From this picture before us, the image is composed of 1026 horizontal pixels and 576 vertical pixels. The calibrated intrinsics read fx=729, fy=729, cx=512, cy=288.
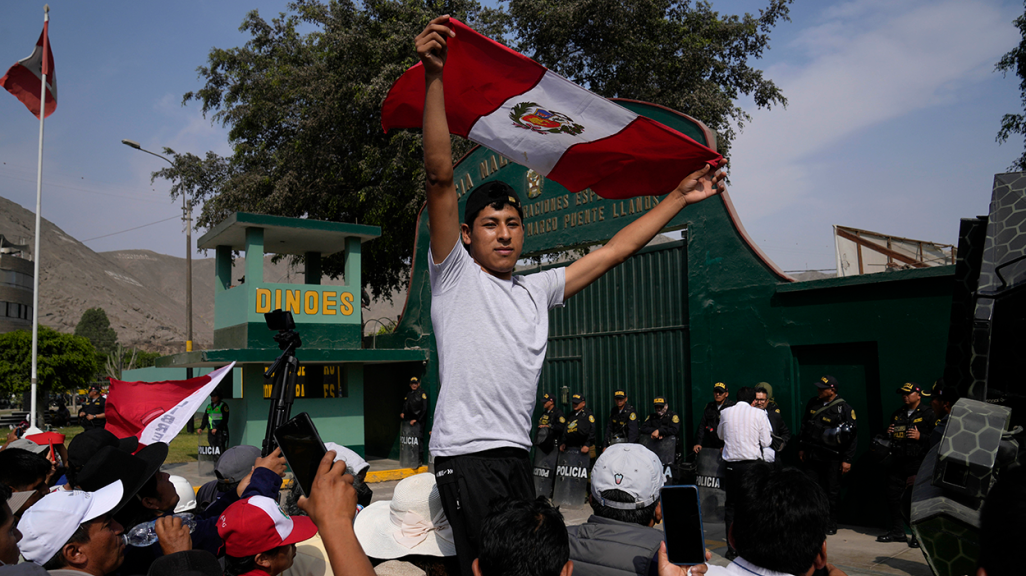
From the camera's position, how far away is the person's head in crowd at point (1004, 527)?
4.54 ft

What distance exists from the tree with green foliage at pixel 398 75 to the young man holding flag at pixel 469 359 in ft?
52.7

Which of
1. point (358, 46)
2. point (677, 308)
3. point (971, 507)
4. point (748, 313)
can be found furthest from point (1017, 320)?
point (358, 46)

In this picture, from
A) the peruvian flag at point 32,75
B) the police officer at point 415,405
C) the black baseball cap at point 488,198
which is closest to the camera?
the black baseball cap at point 488,198

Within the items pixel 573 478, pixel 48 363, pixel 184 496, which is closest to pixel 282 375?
pixel 184 496

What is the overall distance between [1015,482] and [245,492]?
293cm

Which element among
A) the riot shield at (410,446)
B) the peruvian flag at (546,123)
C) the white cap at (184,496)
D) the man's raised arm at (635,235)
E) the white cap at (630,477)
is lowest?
the riot shield at (410,446)

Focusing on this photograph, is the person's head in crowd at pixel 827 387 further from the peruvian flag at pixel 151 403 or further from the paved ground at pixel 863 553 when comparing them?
the peruvian flag at pixel 151 403

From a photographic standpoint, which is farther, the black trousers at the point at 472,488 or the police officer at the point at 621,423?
the police officer at the point at 621,423

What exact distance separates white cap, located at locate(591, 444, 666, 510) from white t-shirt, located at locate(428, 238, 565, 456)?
2.22 ft

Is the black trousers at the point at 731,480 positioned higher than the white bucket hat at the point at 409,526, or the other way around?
the white bucket hat at the point at 409,526

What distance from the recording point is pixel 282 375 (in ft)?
14.0

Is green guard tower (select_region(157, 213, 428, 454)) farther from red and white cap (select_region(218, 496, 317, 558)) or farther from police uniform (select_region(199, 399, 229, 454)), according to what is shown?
red and white cap (select_region(218, 496, 317, 558))

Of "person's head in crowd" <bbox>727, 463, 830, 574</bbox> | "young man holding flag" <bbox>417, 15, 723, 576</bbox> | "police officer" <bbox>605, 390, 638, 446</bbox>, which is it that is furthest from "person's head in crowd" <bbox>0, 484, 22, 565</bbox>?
"police officer" <bbox>605, 390, 638, 446</bbox>

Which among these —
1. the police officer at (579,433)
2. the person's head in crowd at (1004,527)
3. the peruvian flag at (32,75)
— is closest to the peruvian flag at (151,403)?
the police officer at (579,433)
